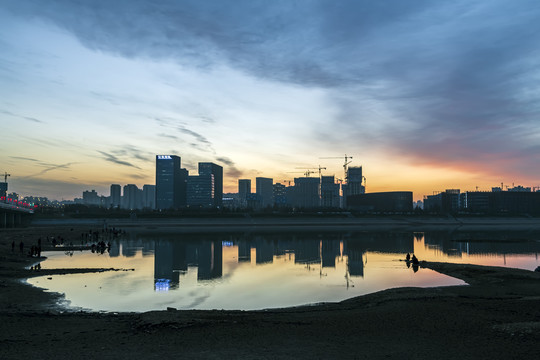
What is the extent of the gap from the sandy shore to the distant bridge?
11595cm

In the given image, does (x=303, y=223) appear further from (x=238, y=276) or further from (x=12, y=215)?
(x=238, y=276)

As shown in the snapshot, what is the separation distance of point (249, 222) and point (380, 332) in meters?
144

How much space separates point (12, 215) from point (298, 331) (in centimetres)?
15046

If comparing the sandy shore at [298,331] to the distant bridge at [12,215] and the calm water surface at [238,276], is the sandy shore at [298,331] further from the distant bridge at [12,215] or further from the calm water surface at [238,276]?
the distant bridge at [12,215]

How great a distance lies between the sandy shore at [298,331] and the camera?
16.1 meters

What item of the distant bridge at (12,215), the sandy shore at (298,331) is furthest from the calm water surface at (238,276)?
the distant bridge at (12,215)

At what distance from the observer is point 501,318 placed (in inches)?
862

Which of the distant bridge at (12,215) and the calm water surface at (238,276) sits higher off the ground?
the distant bridge at (12,215)

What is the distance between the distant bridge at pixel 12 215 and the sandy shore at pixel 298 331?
116 m

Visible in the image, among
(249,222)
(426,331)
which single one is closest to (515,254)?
(426,331)

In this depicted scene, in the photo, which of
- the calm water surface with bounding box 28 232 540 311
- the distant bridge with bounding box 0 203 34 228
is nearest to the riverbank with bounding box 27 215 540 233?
the distant bridge with bounding box 0 203 34 228

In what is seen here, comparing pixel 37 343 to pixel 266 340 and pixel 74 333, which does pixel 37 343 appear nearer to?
pixel 74 333

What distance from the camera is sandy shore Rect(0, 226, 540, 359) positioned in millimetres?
16078

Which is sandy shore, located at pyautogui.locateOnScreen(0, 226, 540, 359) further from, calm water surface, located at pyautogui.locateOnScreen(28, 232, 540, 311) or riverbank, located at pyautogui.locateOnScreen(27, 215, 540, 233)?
riverbank, located at pyautogui.locateOnScreen(27, 215, 540, 233)
